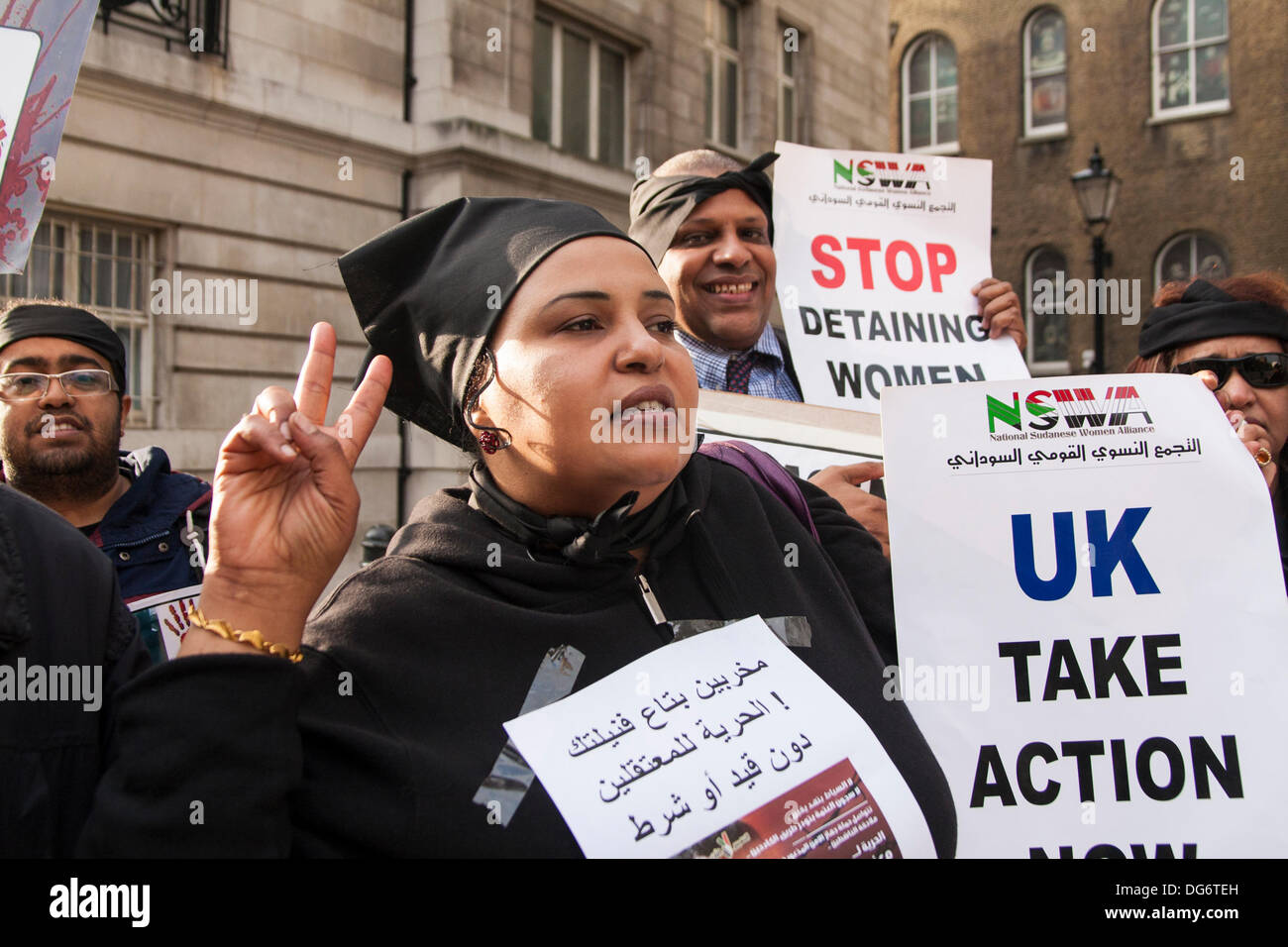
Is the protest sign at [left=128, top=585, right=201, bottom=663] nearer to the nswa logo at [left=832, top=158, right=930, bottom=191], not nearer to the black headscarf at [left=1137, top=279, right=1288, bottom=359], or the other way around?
the nswa logo at [left=832, top=158, right=930, bottom=191]

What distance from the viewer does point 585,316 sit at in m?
1.62

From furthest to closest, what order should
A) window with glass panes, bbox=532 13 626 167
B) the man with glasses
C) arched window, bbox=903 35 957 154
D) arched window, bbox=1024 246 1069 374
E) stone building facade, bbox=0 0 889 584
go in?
arched window, bbox=903 35 957 154 < arched window, bbox=1024 246 1069 374 < window with glass panes, bbox=532 13 626 167 < stone building facade, bbox=0 0 889 584 < the man with glasses

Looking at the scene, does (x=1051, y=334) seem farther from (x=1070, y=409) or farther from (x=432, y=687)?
(x=432, y=687)

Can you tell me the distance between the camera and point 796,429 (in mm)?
2418

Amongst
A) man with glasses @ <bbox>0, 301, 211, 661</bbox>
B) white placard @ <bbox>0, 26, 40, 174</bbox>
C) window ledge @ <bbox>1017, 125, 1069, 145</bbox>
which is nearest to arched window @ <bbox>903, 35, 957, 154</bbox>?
window ledge @ <bbox>1017, 125, 1069, 145</bbox>

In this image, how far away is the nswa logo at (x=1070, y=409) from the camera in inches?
81.2

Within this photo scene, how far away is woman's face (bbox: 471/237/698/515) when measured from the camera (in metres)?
1.58

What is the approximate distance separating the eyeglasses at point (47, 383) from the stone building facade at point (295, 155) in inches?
157

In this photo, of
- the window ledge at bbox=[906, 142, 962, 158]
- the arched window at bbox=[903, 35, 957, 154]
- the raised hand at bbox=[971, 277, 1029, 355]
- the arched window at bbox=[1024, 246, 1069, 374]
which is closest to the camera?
the raised hand at bbox=[971, 277, 1029, 355]

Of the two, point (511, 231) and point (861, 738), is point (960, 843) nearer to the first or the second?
point (861, 738)

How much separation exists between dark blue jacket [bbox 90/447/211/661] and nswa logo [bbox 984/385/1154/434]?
2262 mm

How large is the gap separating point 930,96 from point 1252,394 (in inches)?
883

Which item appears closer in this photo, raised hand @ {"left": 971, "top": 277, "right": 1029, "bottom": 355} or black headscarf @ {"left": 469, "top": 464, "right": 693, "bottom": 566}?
black headscarf @ {"left": 469, "top": 464, "right": 693, "bottom": 566}

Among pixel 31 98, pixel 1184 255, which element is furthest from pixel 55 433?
pixel 1184 255
